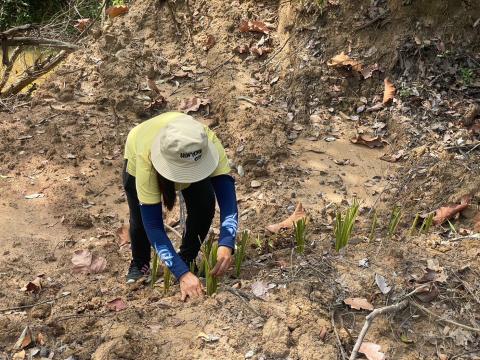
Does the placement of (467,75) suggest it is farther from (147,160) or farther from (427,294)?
(147,160)

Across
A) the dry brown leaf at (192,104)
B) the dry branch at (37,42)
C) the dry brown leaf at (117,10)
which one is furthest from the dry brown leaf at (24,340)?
the dry brown leaf at (117,10)

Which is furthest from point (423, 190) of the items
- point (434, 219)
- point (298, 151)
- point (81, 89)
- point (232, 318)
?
point (81, 89)

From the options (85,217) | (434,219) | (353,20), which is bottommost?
(85,217)

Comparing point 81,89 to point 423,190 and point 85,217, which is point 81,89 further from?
point 423,190

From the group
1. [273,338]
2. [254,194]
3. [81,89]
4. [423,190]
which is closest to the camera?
[273,338]

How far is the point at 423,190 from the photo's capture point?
3916mm

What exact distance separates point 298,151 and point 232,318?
2.34m

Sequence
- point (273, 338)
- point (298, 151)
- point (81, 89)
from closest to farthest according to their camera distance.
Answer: point (273, 338) → point (298, 151) → point (81, 89)

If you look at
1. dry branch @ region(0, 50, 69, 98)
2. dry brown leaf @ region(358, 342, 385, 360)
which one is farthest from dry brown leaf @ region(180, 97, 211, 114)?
dry brown leaf @ region(358, 342, 385, 360)

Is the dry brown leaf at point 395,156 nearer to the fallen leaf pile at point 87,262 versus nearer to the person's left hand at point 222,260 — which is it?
the person's left hand at point 222,260

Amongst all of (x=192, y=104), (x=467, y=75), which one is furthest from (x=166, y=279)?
(x=467, y=75)

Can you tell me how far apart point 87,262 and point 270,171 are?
1.59m

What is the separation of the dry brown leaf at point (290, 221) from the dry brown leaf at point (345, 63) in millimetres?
1732

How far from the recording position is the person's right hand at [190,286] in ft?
8.54
